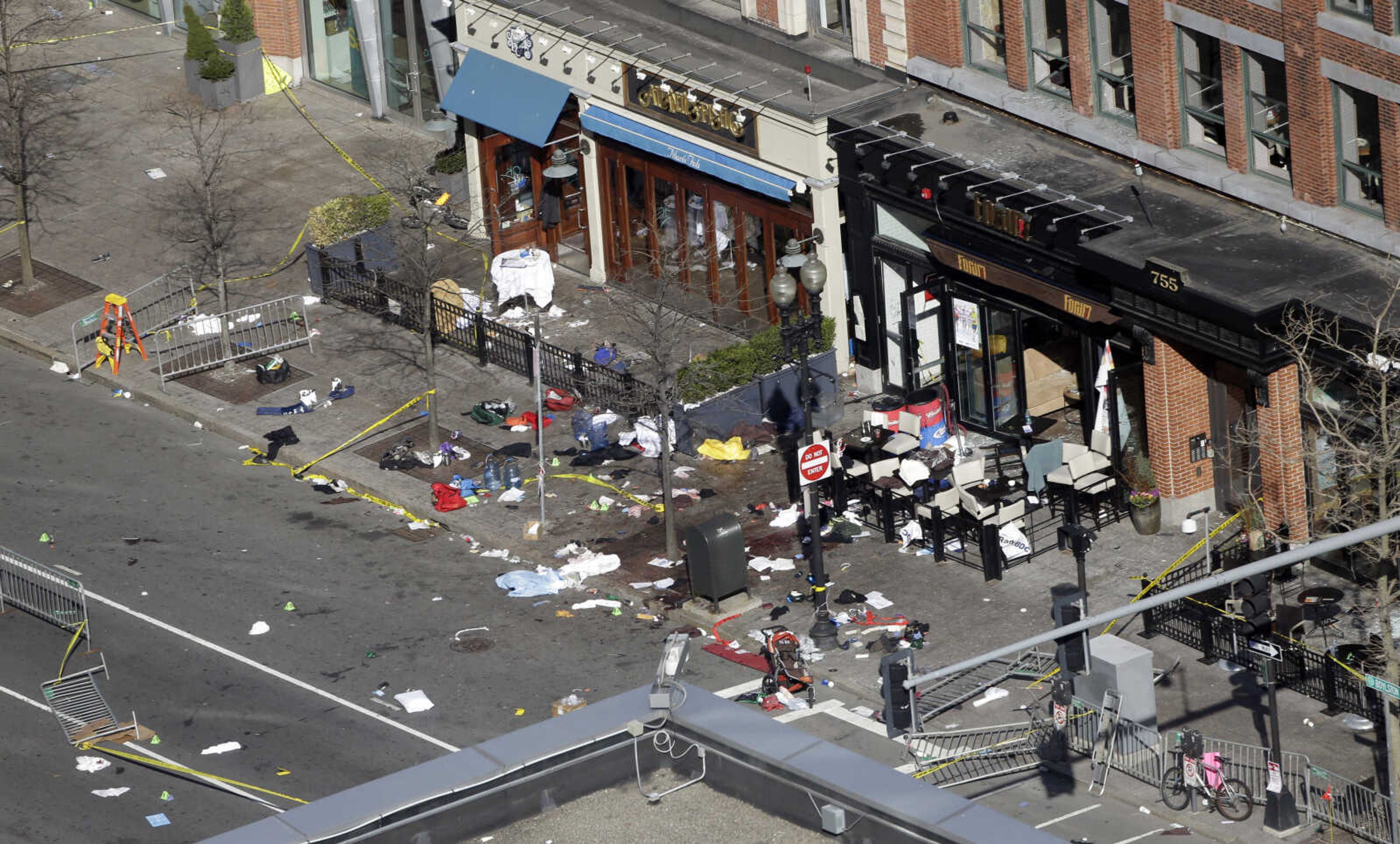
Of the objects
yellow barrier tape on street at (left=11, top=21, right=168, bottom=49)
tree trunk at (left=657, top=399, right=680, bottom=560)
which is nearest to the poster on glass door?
tree trunk at (left=657, top=399, right=680, bottom=560)

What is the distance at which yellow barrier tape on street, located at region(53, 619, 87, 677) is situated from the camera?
33.9 m

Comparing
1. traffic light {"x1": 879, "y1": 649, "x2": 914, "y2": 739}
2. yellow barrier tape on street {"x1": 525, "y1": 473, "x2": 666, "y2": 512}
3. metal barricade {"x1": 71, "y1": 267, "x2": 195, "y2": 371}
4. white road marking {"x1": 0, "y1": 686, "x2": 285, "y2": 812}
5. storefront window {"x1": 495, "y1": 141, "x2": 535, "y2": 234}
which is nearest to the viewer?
traffic light {"x1": 879, "y1": 649, "x2": 914, "y2": 739}

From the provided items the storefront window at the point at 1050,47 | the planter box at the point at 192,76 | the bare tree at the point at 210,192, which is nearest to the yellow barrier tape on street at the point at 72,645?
the bare tree at the point at 210,192

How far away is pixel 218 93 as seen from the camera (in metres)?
53.8

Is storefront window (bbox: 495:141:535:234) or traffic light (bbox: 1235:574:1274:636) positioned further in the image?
storefront window (bbox: 495:141:535:234)

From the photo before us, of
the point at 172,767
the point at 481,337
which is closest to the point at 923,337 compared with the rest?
the point at 481,337

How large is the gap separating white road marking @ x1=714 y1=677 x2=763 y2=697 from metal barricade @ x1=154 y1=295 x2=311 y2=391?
14.6m

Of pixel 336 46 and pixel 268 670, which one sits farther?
pixel 336 46

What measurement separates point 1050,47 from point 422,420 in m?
12.4

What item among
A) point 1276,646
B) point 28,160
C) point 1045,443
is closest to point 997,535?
point 1045,443

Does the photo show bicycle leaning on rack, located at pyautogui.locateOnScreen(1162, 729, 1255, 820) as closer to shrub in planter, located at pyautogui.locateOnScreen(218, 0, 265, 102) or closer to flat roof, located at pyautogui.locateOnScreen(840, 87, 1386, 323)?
flat roof, located at pyautogui.locateOnScreen(840, 87, 1386, 323)

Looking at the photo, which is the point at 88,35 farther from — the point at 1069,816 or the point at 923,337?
the point at 1069,816

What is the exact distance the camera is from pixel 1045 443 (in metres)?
37.4

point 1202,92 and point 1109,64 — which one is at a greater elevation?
point 1109,64
